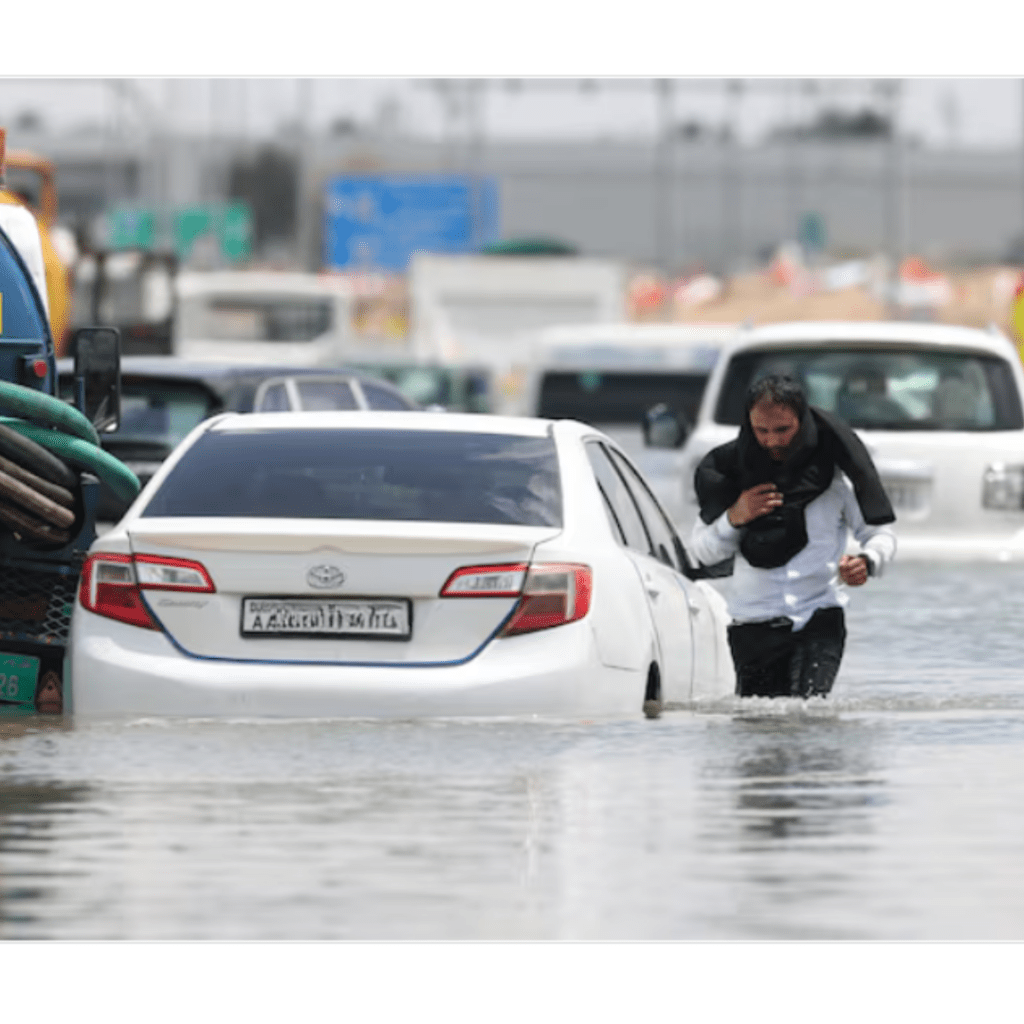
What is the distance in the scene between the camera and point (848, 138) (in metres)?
156

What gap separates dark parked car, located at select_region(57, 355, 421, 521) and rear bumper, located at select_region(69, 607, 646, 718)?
10164mm

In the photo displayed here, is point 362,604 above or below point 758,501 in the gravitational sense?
below

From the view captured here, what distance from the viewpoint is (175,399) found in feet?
72.7

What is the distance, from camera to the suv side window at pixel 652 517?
13125 mm

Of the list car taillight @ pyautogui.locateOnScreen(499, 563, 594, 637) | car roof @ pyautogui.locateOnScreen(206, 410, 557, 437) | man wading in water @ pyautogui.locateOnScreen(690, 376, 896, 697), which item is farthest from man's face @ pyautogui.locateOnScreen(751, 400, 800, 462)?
car taillight @ pyautogui.locateOnScreen(499, 563, 594, 637)

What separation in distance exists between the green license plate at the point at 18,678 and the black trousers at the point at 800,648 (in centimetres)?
267

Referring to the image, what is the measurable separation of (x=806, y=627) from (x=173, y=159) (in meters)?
133

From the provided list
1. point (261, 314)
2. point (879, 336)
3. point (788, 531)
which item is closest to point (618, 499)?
point (788, 531)

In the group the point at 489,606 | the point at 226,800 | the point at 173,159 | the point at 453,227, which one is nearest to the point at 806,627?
the point at 489,606

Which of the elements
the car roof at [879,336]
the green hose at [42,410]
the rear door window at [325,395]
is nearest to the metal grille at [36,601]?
the green hose at [42,410]

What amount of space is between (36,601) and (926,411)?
8383 millimetres

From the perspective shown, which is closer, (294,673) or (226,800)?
(226,800)

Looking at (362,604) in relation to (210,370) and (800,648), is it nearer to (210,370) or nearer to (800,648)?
(800,648)
